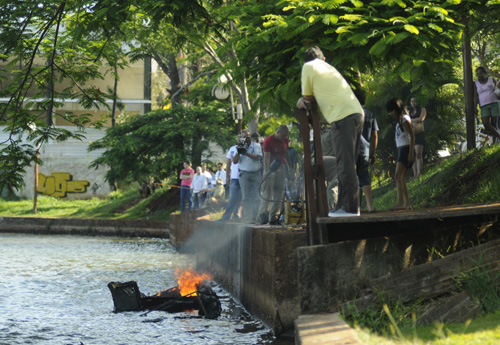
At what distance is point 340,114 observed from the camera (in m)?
7.63

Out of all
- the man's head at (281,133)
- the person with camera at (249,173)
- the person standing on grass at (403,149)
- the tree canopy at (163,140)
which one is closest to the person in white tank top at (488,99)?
the person with camera at (249,173)

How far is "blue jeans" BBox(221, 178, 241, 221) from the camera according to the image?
15867 mm

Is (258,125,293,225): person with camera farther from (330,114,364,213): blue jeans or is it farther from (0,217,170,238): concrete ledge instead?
(0,217,170,238): concrete ledge

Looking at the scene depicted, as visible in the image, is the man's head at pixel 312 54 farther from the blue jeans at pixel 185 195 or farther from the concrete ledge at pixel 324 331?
the blue jeans at pixel 185 195

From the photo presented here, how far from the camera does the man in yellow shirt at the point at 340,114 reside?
7.53 metres

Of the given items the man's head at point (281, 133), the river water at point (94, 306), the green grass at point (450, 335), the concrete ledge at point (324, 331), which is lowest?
the river water at point (94, 306)

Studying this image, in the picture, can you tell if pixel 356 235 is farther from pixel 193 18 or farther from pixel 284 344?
pixel 193 18

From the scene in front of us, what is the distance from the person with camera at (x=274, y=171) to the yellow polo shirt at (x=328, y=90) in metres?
4.15

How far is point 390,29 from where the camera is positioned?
8.32m

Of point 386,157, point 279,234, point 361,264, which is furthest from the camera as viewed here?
point 386,157

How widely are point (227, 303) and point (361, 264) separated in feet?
18.9

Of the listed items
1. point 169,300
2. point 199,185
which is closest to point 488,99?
point 169,300

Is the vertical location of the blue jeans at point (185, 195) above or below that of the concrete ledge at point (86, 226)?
above

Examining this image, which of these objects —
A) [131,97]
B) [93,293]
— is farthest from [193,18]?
[131,97]
